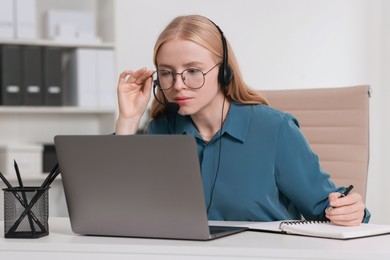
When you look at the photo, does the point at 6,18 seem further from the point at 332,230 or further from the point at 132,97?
the point at 332,230

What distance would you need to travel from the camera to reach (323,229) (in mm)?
1373

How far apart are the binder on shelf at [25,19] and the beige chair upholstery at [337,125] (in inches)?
59.4

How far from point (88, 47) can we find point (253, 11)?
3.43 ft

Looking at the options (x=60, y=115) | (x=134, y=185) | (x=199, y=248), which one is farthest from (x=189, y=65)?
(x=60, y=115)

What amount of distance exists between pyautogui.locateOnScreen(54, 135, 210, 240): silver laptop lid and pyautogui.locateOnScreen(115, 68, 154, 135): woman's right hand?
46 centimetres

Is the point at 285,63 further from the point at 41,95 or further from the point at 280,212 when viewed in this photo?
the point at 280,212

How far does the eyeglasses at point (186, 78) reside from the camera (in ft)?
5.66

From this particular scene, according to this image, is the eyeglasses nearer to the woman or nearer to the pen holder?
the woman

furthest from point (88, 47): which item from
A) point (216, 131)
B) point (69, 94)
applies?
point (216, 131)

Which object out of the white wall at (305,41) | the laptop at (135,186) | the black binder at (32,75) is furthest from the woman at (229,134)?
the white wall at (305,41)

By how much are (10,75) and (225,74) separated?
182 cm

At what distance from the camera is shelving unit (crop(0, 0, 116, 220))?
3445 millimetres

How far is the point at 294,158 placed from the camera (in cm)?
175

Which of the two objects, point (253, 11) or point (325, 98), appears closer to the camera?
point (325, 98)
